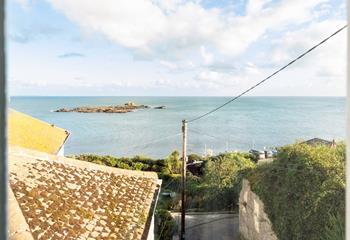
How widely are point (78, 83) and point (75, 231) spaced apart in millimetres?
3305

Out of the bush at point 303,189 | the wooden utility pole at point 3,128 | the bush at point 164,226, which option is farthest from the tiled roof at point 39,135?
the wooden utility pole at point 3,128

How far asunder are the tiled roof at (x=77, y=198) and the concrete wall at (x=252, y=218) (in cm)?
149

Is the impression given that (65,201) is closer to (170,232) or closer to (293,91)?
(293,91)

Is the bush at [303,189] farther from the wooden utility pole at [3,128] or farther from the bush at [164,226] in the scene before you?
the wooden utility pole at [3,128]

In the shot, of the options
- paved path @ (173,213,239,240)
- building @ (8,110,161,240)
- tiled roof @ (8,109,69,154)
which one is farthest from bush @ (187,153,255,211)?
tiled roof @ (8,109,69,154)

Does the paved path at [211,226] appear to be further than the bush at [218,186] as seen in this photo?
No

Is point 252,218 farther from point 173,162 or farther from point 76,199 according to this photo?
point 173,162

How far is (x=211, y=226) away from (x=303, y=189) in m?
3.36

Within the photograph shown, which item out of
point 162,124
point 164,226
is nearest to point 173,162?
point 162,124

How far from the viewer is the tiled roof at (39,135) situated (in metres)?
7.12

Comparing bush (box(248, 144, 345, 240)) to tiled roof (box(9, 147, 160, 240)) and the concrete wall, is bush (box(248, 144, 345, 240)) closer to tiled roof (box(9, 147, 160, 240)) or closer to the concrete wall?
the concrete wall

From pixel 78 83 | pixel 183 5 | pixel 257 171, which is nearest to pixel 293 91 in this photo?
pixel 183 5

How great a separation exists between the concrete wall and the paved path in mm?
438

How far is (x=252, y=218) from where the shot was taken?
5.67 metres
